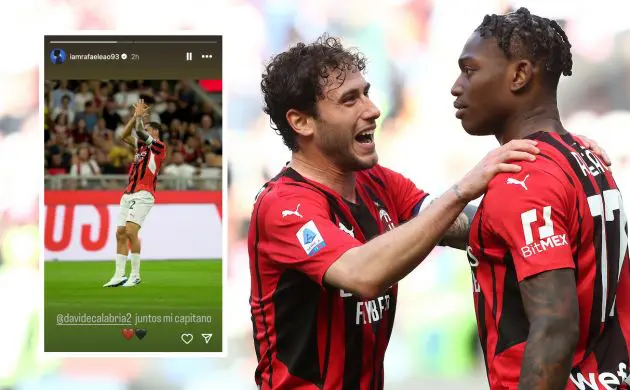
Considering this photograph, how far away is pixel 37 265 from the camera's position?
691 cm

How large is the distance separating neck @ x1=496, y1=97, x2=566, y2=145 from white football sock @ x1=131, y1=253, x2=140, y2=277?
4550 millimetres

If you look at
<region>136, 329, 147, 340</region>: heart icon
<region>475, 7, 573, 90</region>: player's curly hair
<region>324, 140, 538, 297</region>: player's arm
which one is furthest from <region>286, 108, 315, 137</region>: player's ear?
<region>136, 329, 147, 340</region>: heart icon

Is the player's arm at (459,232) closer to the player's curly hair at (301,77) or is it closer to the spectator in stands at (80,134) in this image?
the player's curly hair at (301,77)

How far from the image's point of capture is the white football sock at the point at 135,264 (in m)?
6.87

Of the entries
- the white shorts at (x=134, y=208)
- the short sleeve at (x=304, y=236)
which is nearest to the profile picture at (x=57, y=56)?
the white shorts at (x=134, y=208)

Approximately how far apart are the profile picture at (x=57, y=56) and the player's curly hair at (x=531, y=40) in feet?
15.8

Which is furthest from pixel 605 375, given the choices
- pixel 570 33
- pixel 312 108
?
pixel 570 33

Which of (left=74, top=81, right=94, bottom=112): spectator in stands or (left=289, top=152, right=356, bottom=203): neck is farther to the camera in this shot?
(left=74, top=81, right=94, bottom=112): spectator in stands

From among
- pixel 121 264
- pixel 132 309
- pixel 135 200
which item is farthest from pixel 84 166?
pixel 132 309

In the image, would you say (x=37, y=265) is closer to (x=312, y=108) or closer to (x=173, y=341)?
(x=173, y=341)

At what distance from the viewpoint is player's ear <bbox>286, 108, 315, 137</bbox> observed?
10.8ft

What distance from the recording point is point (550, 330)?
7.72 ft

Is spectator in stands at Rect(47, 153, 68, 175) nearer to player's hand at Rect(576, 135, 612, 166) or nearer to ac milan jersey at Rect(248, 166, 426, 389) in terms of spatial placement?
ac milan jersey at Rect(248, 166, 426, 389)

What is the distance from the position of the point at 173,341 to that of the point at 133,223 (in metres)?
0.85
